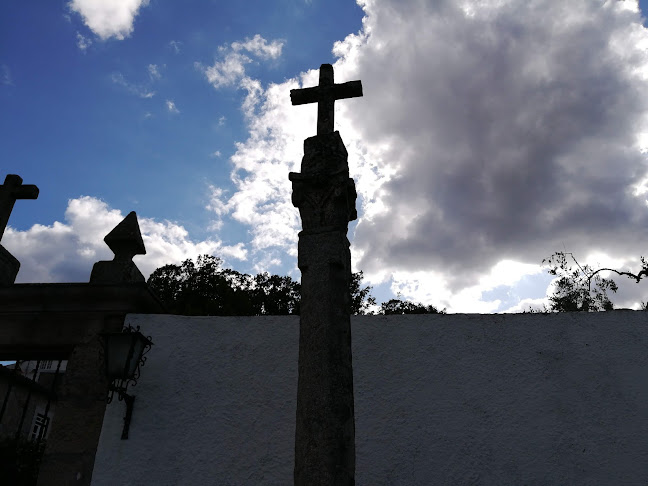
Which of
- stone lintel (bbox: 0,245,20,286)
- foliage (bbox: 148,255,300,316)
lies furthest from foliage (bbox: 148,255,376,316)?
stone lintel (bbox: 0,245,20,286)

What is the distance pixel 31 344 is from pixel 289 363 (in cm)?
270

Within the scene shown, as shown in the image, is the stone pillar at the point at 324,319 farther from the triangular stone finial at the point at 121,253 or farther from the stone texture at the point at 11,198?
the stone texture at the point at 11,198

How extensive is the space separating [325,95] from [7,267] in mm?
4296

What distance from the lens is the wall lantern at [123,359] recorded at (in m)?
4.32

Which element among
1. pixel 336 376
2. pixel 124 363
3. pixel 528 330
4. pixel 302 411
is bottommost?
pixel 302 411

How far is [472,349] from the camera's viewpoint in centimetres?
475

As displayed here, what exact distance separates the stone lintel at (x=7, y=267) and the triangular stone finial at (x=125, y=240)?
134cm

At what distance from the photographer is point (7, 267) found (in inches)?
218

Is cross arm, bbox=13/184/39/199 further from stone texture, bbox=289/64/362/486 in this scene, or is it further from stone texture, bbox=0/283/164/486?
stone texture, bbox=289/64/362/486

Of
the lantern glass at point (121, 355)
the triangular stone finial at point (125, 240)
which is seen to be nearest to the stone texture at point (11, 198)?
the triangular stone finial at point (125, 240)

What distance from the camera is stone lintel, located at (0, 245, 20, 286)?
546cm

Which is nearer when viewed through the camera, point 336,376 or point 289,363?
point 336,376

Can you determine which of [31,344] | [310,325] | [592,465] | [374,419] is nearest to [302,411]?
[310,325]

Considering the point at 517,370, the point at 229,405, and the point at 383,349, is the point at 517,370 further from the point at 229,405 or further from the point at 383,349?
the point at 229,405
